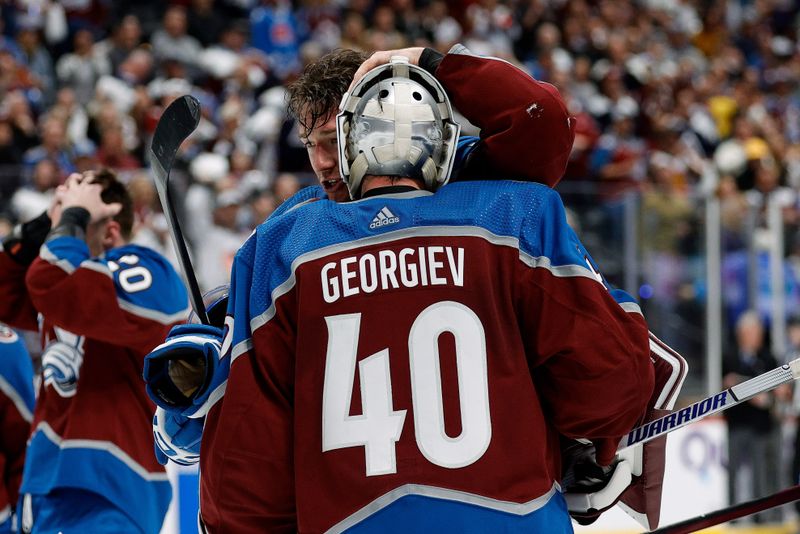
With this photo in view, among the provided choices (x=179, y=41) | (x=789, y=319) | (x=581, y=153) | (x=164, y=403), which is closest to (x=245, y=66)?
(x=179, y=41)

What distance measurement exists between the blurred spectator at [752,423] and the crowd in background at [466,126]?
103mm

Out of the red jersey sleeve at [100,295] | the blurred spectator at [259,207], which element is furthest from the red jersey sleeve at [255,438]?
the blurred spectator at [259,207]

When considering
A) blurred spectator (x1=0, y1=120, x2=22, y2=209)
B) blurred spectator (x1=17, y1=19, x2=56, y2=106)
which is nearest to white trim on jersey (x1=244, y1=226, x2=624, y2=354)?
blurred spectator (x1=0, y1=120, x2=22, y2=209)

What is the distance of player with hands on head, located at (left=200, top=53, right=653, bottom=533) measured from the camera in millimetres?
1998

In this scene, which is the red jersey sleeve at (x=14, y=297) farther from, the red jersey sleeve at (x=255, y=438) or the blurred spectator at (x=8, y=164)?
A: the blurred spectator at (x=8, y=164)

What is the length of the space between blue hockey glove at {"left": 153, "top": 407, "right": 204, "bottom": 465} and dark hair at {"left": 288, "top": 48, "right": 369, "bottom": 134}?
1.98 feet

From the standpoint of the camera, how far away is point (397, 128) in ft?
6.88

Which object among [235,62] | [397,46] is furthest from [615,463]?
[397,46]

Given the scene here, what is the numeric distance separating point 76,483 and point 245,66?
242 inches

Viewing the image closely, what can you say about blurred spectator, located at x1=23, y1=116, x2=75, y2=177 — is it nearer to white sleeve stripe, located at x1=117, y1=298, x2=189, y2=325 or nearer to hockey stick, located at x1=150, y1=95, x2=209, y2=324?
white sleeve stripe, located at x1=117, y1=298, x2=189, y2=325

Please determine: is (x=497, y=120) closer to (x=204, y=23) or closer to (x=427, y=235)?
(x=427, y=235)

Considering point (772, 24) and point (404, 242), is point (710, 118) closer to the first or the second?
point (772, 24)

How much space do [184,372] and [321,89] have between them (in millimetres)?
629

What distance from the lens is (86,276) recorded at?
2988mm
